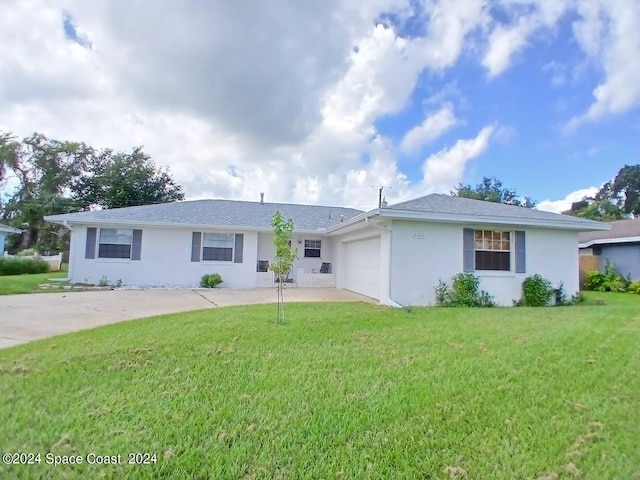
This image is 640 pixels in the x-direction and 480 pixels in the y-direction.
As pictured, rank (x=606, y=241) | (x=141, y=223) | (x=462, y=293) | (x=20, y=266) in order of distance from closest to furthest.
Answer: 1. (x=462, y=293)
2. (x=141, y=223)
3. (x=606, y=241)
4. (x=20, y=266)

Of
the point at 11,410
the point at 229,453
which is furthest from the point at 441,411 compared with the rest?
the point at 11,410

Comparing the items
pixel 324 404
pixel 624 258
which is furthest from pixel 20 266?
pixel 624 258

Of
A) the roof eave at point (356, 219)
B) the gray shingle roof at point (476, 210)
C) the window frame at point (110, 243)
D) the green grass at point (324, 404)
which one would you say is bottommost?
the green grass at point (324, 404)

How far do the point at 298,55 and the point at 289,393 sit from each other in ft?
33.6

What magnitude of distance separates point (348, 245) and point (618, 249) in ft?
47.9

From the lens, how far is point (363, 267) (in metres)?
14.0

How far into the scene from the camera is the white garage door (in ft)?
41.8

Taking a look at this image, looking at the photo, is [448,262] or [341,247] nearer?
[448,262]

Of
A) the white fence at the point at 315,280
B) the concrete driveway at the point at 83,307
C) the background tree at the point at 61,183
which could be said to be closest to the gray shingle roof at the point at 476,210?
the concrete driveway at the point at 83,307

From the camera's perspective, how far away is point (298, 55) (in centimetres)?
1092

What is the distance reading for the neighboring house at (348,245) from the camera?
1101 cm

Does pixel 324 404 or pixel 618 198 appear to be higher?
pixel 618 198

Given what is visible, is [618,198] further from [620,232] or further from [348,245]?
[348,245]

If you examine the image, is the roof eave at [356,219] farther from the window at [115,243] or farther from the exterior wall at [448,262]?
the window at [115,243]
